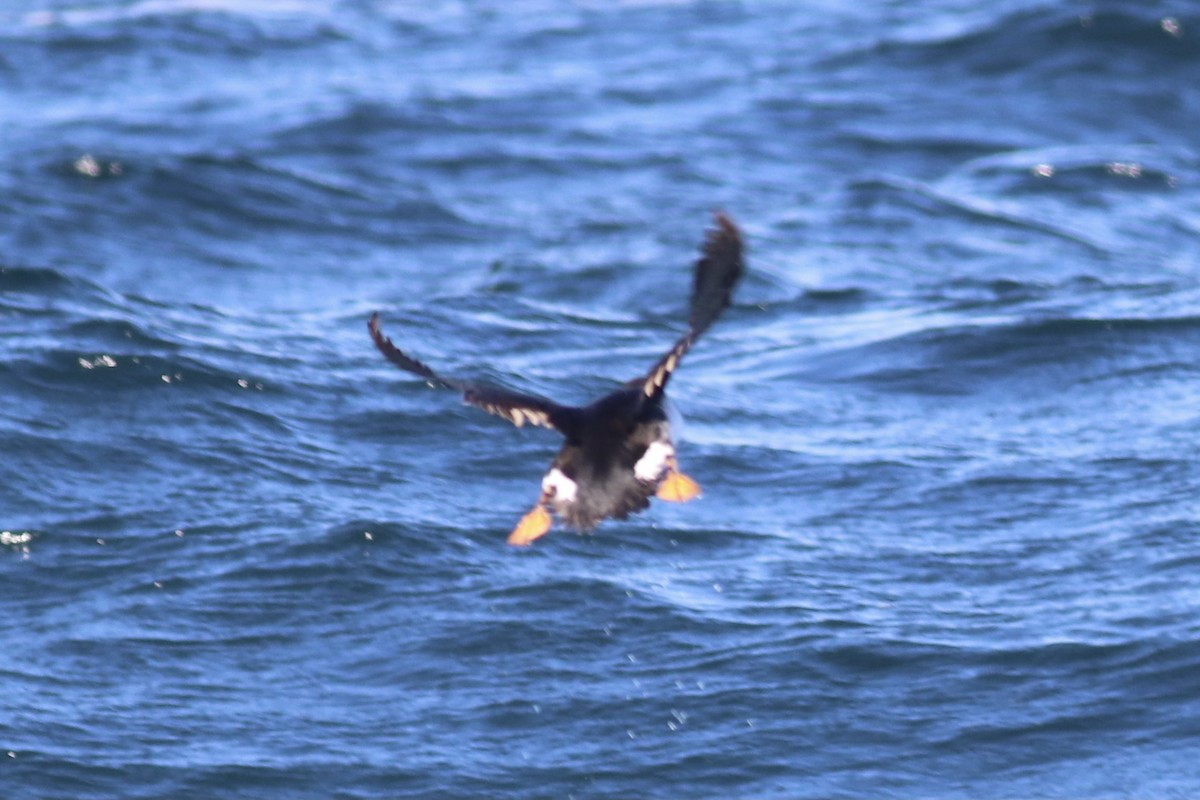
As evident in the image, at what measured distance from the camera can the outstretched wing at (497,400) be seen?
17.6 ft

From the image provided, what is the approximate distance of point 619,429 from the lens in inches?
215

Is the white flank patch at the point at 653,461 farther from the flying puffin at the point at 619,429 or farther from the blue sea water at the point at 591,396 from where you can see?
the blue sea water at the point at 591,396

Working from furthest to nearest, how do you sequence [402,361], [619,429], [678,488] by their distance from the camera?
1. [678,488]
2. [619,429]
3. [402,361]

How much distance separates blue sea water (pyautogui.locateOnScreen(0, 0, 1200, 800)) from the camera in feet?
23.5

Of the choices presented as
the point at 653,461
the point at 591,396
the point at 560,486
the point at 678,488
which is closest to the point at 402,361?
the point at 560,486

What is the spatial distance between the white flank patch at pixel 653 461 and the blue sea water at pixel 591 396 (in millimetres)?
1818

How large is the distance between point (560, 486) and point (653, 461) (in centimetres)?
27

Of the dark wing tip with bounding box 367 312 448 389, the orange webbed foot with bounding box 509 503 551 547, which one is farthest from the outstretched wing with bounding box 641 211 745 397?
the dark wing tip with bounding box 367 312 448 389

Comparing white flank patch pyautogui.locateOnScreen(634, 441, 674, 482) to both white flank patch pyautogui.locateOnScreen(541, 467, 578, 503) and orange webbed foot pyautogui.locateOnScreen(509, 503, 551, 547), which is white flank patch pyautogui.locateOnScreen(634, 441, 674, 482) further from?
orange webbed foot pyautogui.locateOnScreen(509, 503, 551, 547)

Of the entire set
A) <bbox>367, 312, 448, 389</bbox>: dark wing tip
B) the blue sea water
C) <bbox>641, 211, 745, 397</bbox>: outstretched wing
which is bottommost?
the blue sea water

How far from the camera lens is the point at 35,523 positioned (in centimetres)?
873

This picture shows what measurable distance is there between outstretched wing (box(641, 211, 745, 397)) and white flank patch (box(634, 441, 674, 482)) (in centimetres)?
18

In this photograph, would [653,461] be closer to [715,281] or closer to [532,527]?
[532,527]

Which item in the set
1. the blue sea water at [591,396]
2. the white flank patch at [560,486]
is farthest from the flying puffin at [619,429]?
the blue sea water at [591,396]
